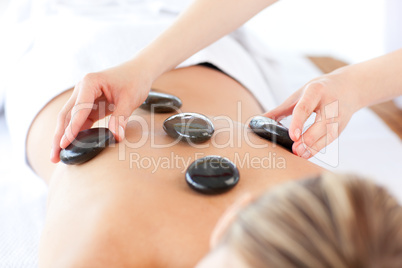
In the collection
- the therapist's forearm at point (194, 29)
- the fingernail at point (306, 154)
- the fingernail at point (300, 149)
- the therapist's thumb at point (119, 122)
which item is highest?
the therapist's forearm at point (194, 29)

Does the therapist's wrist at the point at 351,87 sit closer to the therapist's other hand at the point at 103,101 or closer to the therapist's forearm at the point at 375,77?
the therapist's forearm at the point at 375,77

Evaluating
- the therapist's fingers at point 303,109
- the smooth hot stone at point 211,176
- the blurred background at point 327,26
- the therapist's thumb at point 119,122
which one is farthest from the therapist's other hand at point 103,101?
the blurred background at point 327,26

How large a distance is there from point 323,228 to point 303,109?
0.55 meters

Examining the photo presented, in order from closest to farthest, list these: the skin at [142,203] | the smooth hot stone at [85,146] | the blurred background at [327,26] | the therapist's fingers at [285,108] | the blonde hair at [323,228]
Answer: the blonde hair at [323,228], the skin at [142,203], the smooth hot stone at [85,146], the therapist's fingers at [285,108], the blurred background at [327,26]

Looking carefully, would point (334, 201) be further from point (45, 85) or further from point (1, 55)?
point (1, 55)

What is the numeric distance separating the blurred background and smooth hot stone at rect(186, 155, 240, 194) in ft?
6.73

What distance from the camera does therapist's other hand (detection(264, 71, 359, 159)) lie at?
98 centimetres

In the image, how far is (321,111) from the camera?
Result: 3.31 ft

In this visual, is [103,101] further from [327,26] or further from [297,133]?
[327,26]

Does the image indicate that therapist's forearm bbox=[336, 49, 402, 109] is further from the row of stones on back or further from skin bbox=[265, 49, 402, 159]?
the row of stones on back

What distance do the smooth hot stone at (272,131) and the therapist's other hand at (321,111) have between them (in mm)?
→ 29

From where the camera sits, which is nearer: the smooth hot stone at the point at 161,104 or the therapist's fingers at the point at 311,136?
the therapist's fingers at the point at 311,136

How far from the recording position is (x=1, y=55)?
5.53ft

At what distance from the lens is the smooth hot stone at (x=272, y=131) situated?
3.38ft
